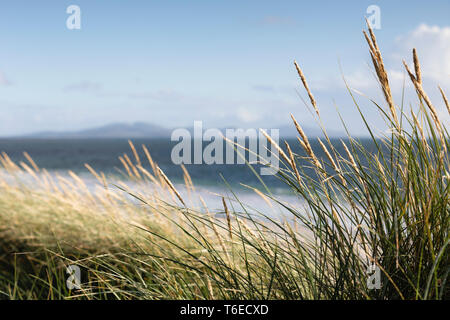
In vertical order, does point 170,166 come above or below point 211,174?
above

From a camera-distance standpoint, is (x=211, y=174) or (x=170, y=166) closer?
(x=211, y=174)

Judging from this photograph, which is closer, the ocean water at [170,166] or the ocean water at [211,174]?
the ocean water at [211,174]

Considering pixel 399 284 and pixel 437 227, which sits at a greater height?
pixel 437 227

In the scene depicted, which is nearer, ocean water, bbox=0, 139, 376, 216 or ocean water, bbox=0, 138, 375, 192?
ocean water, bbox=0, 139, 376, 216

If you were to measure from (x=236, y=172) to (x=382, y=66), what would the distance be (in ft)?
93.9

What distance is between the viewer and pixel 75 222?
3811 mm
